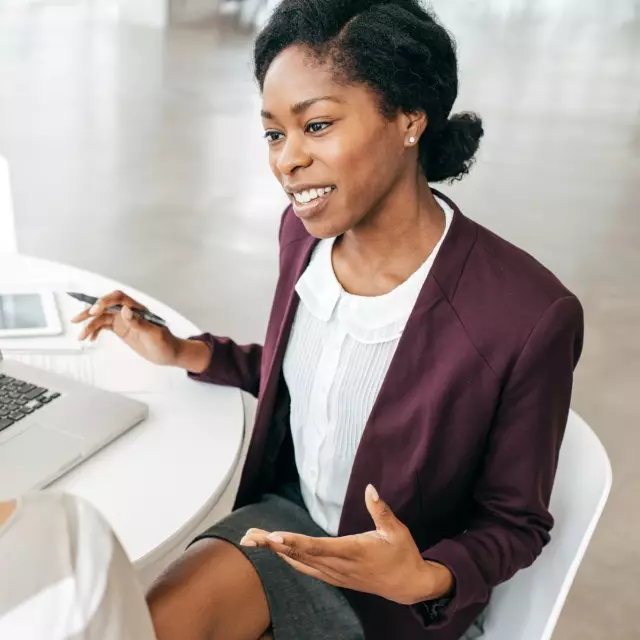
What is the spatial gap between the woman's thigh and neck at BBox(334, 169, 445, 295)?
44 centimetres

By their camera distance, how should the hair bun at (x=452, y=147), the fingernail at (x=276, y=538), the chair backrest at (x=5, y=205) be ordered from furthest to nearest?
1. the chair backrest at (x=5, y=205)
2. the hair bun at (x=452, y=147)
3. the fingernail at (x=276, y=538)

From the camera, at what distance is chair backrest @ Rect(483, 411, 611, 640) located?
110 centimetres

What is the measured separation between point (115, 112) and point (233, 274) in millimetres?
2498

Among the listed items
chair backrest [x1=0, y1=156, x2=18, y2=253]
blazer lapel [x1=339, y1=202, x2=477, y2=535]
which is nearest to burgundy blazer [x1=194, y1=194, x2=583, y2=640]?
blazer lapel [x1=339, y1=202, x2=477, y2=535]

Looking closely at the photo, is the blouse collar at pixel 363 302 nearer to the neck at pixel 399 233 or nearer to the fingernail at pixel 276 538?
the neck at pixel 399 233

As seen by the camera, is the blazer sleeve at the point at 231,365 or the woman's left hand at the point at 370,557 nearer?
the woman's left hand at the point at 370,557

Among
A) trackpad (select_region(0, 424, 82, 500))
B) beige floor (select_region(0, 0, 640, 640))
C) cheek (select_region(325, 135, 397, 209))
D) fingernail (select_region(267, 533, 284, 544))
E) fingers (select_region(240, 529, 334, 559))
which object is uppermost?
cheek (select_region(325, 135, 397, 209))

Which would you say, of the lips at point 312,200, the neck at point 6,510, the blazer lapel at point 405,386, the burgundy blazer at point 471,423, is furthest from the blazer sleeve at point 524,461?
the neck at point 6,510

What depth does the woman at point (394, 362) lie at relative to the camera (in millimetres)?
1088

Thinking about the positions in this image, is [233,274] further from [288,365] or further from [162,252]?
[288,365]

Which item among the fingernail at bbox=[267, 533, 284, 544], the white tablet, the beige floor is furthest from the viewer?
the beige floor

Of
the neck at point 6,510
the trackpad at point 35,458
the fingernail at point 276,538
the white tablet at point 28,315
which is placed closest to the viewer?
the neck at point 6,510

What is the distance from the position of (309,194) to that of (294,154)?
0.20 feet

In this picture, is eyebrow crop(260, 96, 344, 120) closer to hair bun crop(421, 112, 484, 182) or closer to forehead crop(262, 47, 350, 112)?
forehead crop(262, 47, 350, 112)
